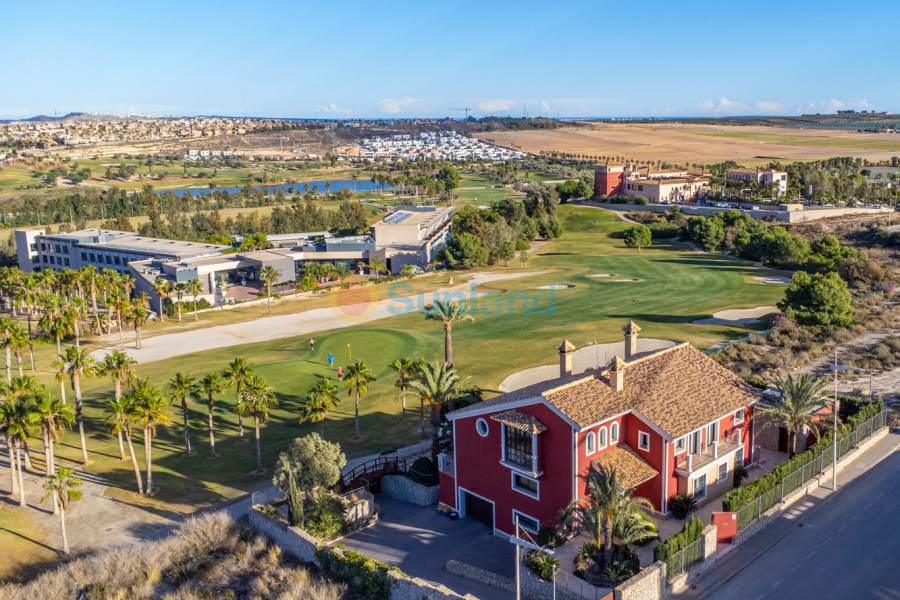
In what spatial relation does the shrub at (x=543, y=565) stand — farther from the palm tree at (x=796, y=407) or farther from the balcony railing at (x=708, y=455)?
the palm tree at (x=796, y=407)

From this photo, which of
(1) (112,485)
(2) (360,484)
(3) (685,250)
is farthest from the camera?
(3) (685,250)

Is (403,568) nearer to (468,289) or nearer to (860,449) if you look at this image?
(860,449)

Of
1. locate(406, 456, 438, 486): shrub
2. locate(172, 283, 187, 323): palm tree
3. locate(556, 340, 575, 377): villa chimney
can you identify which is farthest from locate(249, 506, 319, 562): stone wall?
locate(172, 283, 187, 323): palm tree

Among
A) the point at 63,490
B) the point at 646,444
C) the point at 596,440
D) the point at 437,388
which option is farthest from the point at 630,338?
the point at 63,490

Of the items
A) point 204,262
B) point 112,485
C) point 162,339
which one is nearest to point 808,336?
point 112,485

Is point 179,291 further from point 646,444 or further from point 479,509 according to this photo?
point 646,444
